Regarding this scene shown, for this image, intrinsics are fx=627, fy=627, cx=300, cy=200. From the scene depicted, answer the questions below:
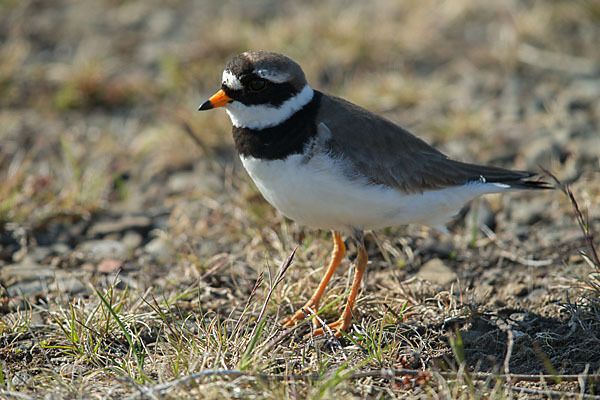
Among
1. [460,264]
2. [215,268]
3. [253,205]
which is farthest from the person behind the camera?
[253,205]

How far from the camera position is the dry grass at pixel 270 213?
337 centimetres

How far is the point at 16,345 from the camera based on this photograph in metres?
3.74

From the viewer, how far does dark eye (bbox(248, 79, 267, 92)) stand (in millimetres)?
3743

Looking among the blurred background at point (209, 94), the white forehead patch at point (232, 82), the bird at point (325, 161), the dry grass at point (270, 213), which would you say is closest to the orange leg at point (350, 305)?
the bird at point (325, 161)

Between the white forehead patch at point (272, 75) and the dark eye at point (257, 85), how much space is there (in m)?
0.04

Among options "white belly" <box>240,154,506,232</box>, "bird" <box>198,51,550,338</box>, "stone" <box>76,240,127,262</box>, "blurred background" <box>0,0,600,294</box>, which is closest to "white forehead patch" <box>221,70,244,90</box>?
"bird" <box>198,51,550,338</box>

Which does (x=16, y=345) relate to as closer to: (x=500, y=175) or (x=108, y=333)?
(x=108, y=333)

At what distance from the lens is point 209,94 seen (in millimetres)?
6758

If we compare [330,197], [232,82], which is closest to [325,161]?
[330,197]

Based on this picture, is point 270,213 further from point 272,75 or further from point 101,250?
point 272,75

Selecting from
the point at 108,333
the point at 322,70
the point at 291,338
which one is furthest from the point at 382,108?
the point at 108,333

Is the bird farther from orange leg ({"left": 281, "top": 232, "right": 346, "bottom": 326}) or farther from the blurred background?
the blurred background

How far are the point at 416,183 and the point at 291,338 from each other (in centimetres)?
124

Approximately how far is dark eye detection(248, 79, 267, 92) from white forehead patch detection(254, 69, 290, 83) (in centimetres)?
4
